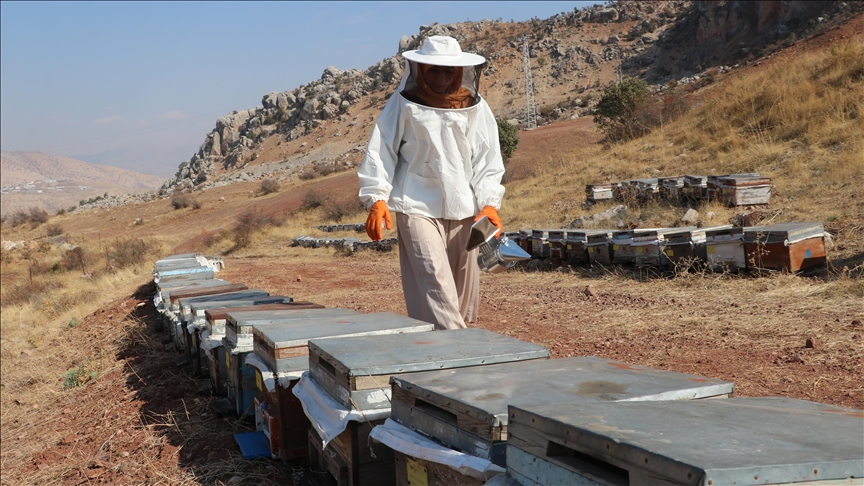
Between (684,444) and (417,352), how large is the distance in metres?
1.51

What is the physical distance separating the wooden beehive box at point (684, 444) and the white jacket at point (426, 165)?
285cm

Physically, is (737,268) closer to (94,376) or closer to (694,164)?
(94,376)

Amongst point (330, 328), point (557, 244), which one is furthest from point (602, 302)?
point (330, 328)

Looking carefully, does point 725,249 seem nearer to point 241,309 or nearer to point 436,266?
point 436,266

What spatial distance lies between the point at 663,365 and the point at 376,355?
3.08 metres

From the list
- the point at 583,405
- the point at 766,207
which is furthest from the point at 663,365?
the point at 766,207

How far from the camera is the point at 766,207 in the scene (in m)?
11.1

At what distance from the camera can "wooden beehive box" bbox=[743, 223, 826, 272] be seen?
7.71 meters

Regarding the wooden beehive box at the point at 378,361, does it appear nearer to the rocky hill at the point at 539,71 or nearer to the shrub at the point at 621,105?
the shrub at the point at 621,105

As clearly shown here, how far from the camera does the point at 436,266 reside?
444 cm

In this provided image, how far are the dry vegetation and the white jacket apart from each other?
179cm

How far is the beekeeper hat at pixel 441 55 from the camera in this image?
4559 millimetres

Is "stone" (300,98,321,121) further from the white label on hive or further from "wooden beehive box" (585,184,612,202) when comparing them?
the white label on hive

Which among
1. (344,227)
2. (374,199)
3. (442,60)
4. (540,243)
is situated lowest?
(344,227)
